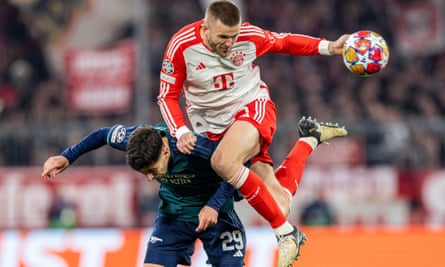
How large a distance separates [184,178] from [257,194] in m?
0.53

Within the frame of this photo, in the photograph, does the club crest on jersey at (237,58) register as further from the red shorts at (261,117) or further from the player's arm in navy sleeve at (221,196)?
the player's arm in navy sleeve at (221,196)

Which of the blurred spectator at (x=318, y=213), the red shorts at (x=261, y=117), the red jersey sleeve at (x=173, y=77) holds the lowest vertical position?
the blurred spectator at (x=318, y=213)

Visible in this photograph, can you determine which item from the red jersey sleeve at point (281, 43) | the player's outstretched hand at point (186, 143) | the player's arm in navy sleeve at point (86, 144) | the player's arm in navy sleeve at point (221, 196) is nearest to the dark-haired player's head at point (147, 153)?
the player's outstretched hand at point (186, 143)

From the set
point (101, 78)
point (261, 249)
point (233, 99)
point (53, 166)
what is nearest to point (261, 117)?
point (233, 99)

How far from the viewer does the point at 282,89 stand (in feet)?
51.7

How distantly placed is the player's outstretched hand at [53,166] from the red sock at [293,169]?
1.79 metres

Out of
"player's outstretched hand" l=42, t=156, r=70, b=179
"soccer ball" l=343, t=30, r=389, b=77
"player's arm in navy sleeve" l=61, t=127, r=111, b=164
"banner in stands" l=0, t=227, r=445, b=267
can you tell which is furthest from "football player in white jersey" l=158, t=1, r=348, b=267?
"banner in stands" l=0, t=227, r=445, b=267

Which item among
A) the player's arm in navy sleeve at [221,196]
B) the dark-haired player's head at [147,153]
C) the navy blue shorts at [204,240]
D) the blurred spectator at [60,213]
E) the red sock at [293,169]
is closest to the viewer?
the dark-haired player's head at [147,153]

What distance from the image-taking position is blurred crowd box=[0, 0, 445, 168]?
42.9 ft

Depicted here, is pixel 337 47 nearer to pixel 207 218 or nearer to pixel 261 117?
pixel 261 117

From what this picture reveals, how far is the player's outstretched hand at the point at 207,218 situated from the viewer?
22.2ft

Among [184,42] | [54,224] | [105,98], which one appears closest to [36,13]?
[105,98]

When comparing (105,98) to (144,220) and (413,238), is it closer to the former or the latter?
(144,220)

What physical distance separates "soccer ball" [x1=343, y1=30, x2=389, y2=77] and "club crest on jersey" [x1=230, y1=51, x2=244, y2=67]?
0.78m
